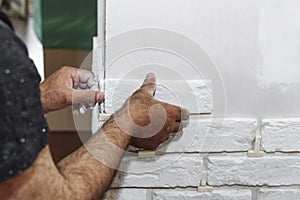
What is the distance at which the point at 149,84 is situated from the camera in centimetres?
105

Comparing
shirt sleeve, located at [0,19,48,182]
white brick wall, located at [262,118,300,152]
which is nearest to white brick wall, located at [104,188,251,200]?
white brick wall, located at [262,118,300,152]

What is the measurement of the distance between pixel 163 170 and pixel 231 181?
0.50 ft

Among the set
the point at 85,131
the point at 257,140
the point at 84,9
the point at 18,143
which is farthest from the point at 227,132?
the point at 84,9

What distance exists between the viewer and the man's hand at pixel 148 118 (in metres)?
0.96

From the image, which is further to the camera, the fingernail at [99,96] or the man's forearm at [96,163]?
the fingernail at [99,96]

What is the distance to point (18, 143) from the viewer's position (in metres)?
0.70

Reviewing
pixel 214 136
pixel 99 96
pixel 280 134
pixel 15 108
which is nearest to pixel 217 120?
pixel 214 136

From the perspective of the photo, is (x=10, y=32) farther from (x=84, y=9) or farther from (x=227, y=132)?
(x=84, y=9)

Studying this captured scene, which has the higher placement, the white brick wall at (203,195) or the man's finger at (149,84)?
the man's finger at (149,84)

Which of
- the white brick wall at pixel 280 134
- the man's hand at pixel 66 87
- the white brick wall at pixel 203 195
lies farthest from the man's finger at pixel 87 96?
the white brick wall at pixel 280 134

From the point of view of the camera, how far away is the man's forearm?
819 millimetres

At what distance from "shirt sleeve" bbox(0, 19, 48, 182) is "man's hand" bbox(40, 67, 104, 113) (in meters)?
0.34

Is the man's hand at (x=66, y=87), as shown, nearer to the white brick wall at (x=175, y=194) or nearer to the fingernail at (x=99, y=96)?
the fingernail at (x=99, y=96)

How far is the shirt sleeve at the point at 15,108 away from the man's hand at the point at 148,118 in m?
0.26
